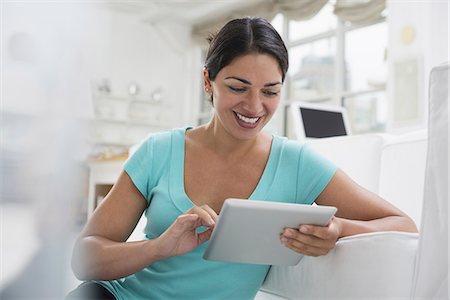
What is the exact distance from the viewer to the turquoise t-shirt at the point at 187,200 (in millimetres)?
1057

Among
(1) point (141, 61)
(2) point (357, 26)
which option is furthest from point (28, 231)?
(1) point (141, 61)

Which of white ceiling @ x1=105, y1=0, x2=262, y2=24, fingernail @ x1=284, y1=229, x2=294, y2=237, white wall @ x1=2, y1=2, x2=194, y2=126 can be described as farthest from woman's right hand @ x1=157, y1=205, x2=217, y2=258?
white ceiling @ x1=105, y1=0, x2=262, y2=24

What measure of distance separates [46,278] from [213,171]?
95cm

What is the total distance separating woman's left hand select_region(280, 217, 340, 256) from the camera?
0.82 metres

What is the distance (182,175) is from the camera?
1130 mm

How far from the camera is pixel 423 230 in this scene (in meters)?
0.70

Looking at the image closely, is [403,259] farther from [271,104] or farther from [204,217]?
[271,104]

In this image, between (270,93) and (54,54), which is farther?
(270,93)

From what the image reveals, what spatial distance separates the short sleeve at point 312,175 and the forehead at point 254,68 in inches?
7.1

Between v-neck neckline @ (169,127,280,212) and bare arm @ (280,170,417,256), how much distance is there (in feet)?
0.37

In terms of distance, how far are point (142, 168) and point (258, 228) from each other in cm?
36

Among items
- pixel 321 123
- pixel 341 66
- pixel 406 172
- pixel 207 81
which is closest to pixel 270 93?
pixel 207 81

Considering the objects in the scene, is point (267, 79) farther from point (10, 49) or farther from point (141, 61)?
point (141, 61)

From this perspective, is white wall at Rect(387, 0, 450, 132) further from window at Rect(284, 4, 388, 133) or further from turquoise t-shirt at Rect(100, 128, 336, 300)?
turquoise t-shirt at Rect(100, 128, 336, 300)
